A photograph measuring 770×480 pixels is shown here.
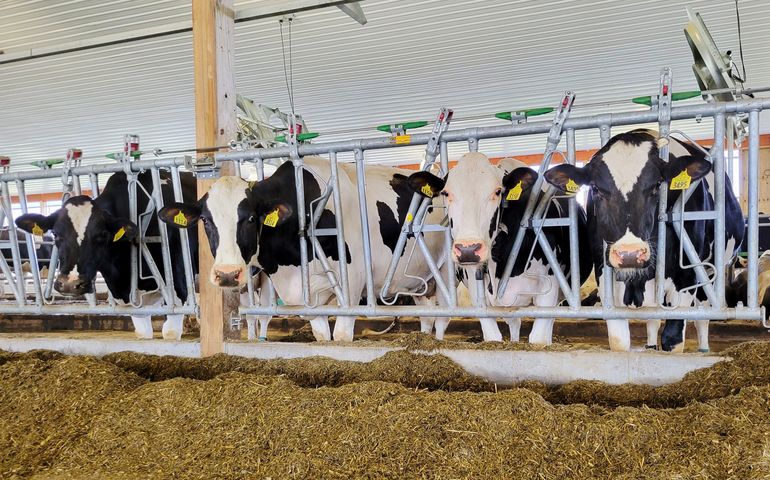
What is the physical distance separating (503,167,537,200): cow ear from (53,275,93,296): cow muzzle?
12.4 ft

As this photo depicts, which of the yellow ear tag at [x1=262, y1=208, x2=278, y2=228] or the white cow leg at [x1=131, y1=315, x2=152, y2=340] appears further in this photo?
the white cow leg at [x1=131, y1=315, x2=152, y2=340]

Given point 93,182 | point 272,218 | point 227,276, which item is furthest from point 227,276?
point 93,182

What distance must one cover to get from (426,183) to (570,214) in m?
1.03

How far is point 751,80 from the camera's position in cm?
1396

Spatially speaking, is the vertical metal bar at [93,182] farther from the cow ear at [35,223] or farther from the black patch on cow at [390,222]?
the black patch on cow at [390,222]

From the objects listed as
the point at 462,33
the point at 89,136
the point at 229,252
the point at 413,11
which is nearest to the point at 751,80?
the point at 462,33

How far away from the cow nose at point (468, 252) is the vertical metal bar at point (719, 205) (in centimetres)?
146

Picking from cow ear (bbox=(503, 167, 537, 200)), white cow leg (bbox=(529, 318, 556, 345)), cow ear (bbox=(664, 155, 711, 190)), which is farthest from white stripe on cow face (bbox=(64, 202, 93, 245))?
cow ear (bbox=(664, 155, 711, 190))

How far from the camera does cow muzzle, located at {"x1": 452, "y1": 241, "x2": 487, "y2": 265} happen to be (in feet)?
14.7

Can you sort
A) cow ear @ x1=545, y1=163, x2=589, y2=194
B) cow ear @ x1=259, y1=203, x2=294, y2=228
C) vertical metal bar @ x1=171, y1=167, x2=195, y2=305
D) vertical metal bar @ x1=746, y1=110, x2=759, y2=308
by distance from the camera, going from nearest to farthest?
vertical metal bar @ x1=746, y1=110, x2=759, y2=308
cow ear @ x1=545, y1=163, x2=589, y2=194
cow ear @ x1=259, y1=203, x2=294, y2=228
vertical metal bar @ x1=171, y1=167, x2=195, y2=305

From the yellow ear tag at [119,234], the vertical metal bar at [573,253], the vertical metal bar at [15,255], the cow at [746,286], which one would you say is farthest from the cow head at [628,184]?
the vertical metal bar at [15,255]

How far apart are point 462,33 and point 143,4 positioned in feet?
16.7

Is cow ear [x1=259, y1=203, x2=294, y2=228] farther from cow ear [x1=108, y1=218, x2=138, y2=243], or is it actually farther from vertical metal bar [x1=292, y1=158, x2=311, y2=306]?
cow ear [x1=108, y1=218, x2=138, y2=243]

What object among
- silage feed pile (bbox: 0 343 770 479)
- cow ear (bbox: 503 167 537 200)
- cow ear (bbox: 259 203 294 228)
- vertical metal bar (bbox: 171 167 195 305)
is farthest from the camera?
vertical metal bar (bbox: 171 167 195 305)
